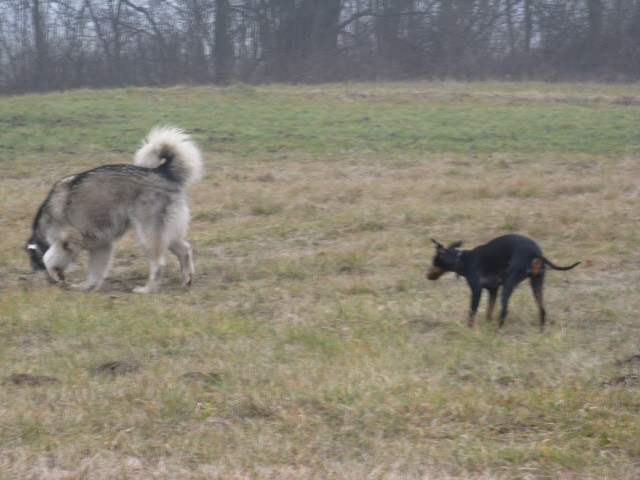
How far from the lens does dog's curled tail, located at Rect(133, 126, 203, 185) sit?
28.3 feet

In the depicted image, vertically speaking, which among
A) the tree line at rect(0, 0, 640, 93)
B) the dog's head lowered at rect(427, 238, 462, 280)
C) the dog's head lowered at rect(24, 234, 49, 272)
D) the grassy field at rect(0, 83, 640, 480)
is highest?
the tree line at rect(0, 0, 640, 93)

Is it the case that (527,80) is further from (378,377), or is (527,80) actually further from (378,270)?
(378,377)

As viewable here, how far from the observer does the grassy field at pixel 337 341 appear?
14.9 ft

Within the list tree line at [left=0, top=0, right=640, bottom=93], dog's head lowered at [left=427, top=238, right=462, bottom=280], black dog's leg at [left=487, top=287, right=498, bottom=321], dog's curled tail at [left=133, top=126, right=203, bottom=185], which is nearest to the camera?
black dog's leg at [left=487, top=287, right=498, bottom=321]

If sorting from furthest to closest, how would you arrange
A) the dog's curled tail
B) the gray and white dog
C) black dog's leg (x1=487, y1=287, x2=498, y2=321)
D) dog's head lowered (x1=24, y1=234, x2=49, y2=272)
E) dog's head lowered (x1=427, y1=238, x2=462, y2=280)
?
1. dog's head lowered (x1=24, y1=234, x2=49, y2=272)
2. the dog's curled tail
3. the gray and white dog
4. dog's head lowered (x1=427, y1=238, x2=462, y2=280)
5. black dog's leg (x1=487, y1=287, x2=498, y2=321)

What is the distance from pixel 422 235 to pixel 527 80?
77.6 ft

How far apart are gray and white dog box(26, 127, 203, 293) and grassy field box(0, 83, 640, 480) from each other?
28 centimetres

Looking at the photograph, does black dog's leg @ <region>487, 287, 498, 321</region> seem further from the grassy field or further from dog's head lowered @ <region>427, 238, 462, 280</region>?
dog's head lowered @ <region>427, 238, 462, 280</region>

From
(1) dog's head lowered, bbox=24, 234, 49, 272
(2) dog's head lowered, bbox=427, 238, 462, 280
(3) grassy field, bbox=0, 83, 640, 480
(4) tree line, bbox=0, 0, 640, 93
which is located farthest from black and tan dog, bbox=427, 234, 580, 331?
(4) tree line, bbox=0, 0, 640, 93

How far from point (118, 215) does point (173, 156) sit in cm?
80

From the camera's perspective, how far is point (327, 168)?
14.9m

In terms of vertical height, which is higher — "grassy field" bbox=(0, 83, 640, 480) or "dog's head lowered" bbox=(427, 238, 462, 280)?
"dog's head lowered" bbox=(427, 238, 462, 280)

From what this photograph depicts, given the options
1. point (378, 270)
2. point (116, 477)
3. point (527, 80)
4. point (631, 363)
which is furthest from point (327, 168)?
point (527, 80)

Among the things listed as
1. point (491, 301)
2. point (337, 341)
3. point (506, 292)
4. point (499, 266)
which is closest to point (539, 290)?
point (506, 292)
